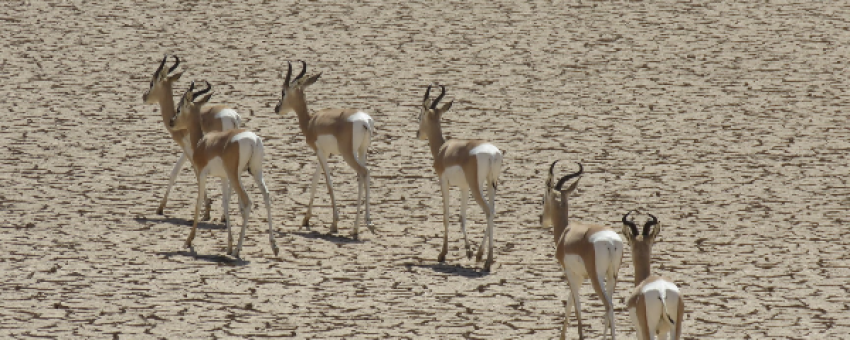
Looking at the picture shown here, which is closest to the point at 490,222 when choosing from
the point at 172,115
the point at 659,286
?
the point at 659,286

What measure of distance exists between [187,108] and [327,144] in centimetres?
156

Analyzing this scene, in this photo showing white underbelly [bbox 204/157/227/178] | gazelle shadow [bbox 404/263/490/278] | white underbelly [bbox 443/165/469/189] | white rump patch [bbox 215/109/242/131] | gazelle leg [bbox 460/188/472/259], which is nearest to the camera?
gazelle shadow [bbox 404/263/490/278]

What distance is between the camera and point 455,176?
42.6 feet

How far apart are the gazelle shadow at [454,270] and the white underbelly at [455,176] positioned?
2.59ft

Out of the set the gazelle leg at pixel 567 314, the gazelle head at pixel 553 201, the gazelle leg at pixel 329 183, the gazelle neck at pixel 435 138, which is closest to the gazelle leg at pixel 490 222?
the gazelle neck at pixel 435 138

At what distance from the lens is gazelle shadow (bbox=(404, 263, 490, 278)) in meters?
12.7

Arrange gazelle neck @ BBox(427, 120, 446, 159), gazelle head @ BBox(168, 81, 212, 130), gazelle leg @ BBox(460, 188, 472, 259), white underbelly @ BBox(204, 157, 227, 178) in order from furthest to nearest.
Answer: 1. gazelle head @ BBox(168, 81, 212, 130)
2. gazelle neck @ BBox(427, 120, 446, 159)
3. gazelle leg @ BBox(460, 188, 472, 259)
4. white underbelly @ BBox(204, 157, 227, 178)

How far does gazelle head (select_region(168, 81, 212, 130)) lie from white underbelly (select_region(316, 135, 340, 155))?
1.32 meters

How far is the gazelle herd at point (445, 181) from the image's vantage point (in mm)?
9143

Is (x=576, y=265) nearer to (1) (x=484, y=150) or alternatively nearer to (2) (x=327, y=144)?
(1) (x=484, y=150)

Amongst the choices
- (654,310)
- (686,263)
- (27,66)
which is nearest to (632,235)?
→ (654,310)

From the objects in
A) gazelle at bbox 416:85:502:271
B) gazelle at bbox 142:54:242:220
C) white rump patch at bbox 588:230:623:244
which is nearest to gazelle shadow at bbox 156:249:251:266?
gazelle at bbox 142:54:242:220

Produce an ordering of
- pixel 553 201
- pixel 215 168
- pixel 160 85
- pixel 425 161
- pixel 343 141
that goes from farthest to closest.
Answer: pixel 425 161, pixel 160 85, pixel 343 141, pixel 215 168, pixel 553 201

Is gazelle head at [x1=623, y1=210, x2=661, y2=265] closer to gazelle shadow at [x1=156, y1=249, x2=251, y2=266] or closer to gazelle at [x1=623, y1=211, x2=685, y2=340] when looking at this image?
gazelle at [x1=623, y1=211, x2=685, y2=340]
